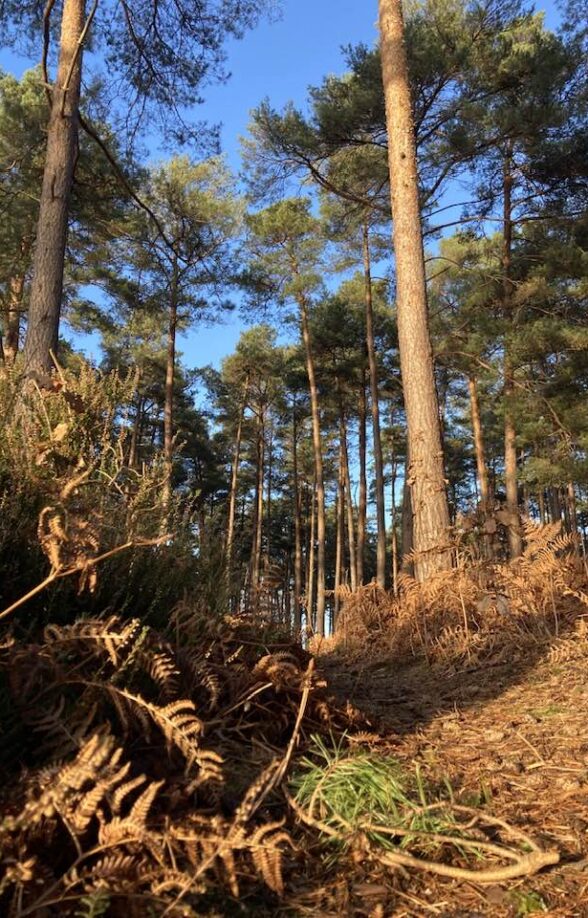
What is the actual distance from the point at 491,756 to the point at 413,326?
4649 mm

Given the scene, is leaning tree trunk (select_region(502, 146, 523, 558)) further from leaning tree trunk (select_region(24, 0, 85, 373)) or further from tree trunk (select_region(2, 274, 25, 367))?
tree trunk (select_region(2, 274, 25, 367))

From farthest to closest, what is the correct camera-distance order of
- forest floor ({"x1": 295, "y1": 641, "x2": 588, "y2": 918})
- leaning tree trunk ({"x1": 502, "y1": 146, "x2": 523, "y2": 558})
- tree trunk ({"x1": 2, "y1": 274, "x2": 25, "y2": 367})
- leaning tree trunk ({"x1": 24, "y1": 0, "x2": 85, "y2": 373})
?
1. tree trunk ({"x1": 2, "y1": 274, "x2": 25, "y2": 367})
2. leaning tree trunk ({"x1": 502, "y1": 146, "x2": 523, "y2": 558})
3. leaning tree trunk ({"x1": 24, "y1": 0, "x2": 85, "y2": 373})
4. forest floor ({"x1": 295, "y1": 641, "x2": 588, "y2": 918})

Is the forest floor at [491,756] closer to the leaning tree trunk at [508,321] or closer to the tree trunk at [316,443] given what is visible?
the leaning tree trunk at [508,321]

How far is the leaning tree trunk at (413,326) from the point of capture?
17.6 feet

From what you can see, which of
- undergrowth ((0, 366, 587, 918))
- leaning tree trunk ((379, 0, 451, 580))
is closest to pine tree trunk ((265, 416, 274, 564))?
leaning tree trunk ((379, 0, 451, 580))

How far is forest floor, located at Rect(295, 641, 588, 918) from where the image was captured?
1292 mm

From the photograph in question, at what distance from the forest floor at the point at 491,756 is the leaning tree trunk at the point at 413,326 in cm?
173

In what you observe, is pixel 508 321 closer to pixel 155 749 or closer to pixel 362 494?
pixel 362 494

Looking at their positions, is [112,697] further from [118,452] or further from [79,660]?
[118,452]

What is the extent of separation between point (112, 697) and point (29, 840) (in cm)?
41

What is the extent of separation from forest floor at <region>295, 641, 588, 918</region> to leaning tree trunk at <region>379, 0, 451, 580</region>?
1728 mm

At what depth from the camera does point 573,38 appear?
11.1 meters

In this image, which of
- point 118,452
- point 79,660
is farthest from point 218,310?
point 79,660

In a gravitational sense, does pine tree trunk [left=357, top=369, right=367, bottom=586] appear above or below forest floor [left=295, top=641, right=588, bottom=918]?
above
